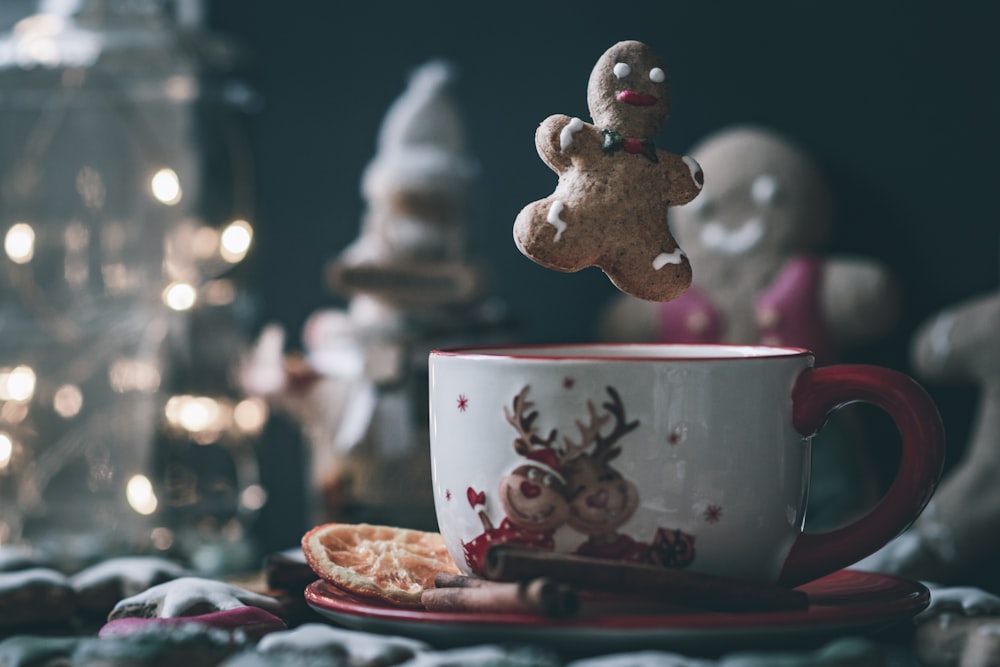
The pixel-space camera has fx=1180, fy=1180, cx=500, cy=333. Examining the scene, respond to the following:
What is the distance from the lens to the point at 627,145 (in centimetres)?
49

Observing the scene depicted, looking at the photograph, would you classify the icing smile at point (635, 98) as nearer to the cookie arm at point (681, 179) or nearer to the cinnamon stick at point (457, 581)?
the cookie arm at point (681, 179)

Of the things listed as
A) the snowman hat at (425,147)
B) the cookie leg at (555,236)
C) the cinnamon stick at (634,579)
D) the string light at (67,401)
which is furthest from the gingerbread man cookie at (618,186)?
the string light at (67,401)

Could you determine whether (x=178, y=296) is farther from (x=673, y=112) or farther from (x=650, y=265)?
(x=650, y=265)

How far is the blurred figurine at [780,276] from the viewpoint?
1387 millimetres

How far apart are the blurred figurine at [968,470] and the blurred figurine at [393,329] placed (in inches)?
20.6

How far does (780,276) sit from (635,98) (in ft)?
3.20

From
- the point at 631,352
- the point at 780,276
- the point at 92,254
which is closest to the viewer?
the point at 631,352

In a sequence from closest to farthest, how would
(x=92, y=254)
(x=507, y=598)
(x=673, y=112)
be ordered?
(x=507, y=598), (x=673, y=112), (x=92, y=254)

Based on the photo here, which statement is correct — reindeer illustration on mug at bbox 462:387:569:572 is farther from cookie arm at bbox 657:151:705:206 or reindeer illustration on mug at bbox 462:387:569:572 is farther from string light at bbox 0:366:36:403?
string light at bbox 0:366:36:403

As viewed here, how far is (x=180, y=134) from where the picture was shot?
1.77 meters

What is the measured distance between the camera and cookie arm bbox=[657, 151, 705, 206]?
1.63 ft

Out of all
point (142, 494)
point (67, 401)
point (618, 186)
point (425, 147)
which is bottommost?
point (142, 494)

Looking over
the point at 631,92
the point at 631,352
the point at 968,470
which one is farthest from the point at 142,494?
the point at 631,92

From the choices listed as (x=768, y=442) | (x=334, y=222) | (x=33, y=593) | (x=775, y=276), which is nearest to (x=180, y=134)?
(x=334, y=222)
